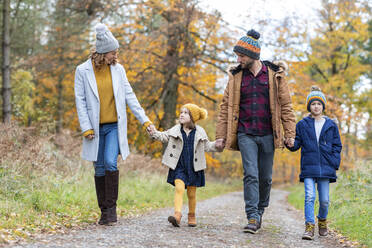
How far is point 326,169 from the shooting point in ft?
17.4

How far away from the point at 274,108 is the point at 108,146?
2170 millimetres

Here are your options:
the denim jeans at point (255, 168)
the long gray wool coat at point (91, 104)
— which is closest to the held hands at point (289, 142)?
the denim jeans at point (255, 168)

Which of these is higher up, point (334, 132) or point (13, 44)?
point (13, 44)

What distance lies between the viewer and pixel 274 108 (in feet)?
18.0

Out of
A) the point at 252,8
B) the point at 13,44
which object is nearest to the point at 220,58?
the point at 252,8

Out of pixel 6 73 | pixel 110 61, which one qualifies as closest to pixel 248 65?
pixel 110 61

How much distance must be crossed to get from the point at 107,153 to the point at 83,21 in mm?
10469

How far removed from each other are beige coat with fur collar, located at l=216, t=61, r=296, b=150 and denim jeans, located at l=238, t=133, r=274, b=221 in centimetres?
13

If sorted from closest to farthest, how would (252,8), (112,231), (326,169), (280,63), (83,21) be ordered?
(112,231) < (326,169) < (280,63) < (252,8) < (83,21)

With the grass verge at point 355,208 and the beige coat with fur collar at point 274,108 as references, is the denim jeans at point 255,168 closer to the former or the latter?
the beige coat with fur collar at point 274,108

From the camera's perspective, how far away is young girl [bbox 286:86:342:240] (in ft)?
17.4

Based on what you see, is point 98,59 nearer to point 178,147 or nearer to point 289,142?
point 178,147

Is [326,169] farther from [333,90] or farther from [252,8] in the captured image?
[333,90]

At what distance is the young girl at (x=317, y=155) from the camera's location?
5.30m
